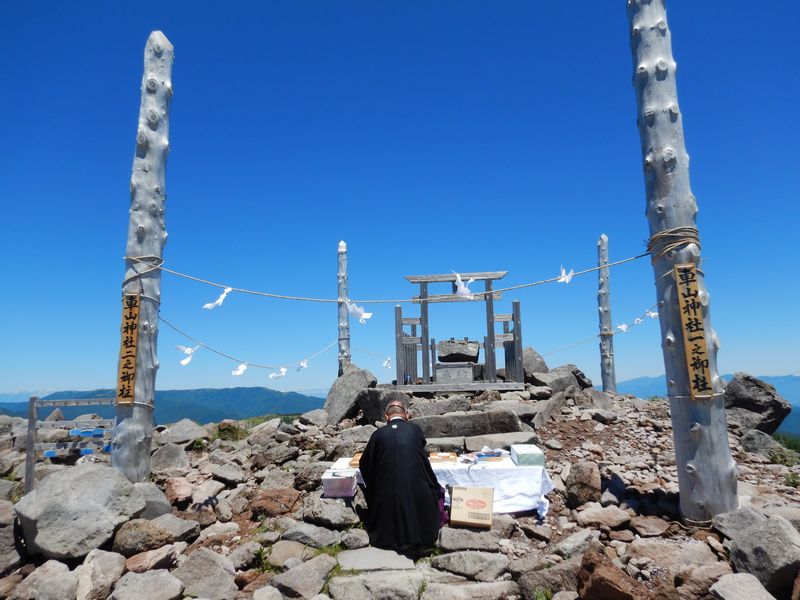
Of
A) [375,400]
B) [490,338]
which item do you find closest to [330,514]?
[375,400]

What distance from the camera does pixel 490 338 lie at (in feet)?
39.7

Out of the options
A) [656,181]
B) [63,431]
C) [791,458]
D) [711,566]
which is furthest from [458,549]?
[63,431]

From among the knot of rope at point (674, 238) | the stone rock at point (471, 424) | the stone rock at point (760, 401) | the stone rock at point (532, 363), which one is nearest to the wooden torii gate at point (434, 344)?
the stone rock at point (532, 363)

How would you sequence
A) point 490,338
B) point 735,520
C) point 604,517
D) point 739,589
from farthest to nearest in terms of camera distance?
point 490,338 < point 604,517 < point 735,520 < point 739,589

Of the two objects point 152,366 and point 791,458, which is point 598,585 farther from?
point 791,458

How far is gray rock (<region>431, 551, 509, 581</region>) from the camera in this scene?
4809mm

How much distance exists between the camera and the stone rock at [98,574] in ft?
15.0

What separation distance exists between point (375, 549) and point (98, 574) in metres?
2.68

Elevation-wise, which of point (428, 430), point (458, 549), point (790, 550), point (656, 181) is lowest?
point (458, 549)

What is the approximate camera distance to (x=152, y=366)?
7.41 m

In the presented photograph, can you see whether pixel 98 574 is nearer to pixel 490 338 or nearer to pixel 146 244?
pixel 146 244

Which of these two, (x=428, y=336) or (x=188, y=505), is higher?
(x=428, y=336)

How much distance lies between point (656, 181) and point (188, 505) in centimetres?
743

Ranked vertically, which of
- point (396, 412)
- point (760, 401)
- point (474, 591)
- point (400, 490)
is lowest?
point (474, 591)
